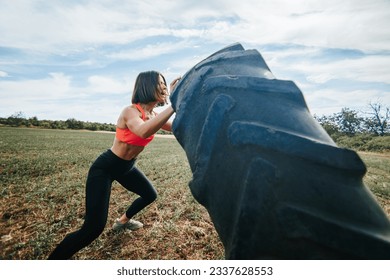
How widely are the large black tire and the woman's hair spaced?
163cm

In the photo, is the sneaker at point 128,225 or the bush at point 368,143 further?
the bush at point 368,143

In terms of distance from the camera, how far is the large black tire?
0.79 m

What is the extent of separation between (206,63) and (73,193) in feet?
16.7

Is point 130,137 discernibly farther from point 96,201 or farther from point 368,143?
point 368,143

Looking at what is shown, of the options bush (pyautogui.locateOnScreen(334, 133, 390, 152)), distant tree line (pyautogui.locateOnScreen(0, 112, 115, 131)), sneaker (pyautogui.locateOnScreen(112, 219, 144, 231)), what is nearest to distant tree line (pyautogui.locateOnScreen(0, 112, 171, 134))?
distant tree line (pyautogui.locateOnScreen(0, 112, 115, 131))

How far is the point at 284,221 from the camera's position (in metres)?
0.80

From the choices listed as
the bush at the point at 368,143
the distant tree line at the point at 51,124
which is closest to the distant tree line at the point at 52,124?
the distant tree line at the point at 51,124

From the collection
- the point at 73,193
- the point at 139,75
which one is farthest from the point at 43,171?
the point at 139,75

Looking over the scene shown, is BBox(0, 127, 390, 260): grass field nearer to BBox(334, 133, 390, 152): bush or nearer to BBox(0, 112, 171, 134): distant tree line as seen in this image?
BBox(334, 133, 390, 152): bush

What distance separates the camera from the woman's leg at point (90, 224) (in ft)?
7.47

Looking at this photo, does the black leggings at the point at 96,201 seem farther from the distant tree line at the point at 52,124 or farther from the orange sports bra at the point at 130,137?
the distant tree line at the point at 52,124

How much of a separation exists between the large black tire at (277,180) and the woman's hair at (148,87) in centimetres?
163
